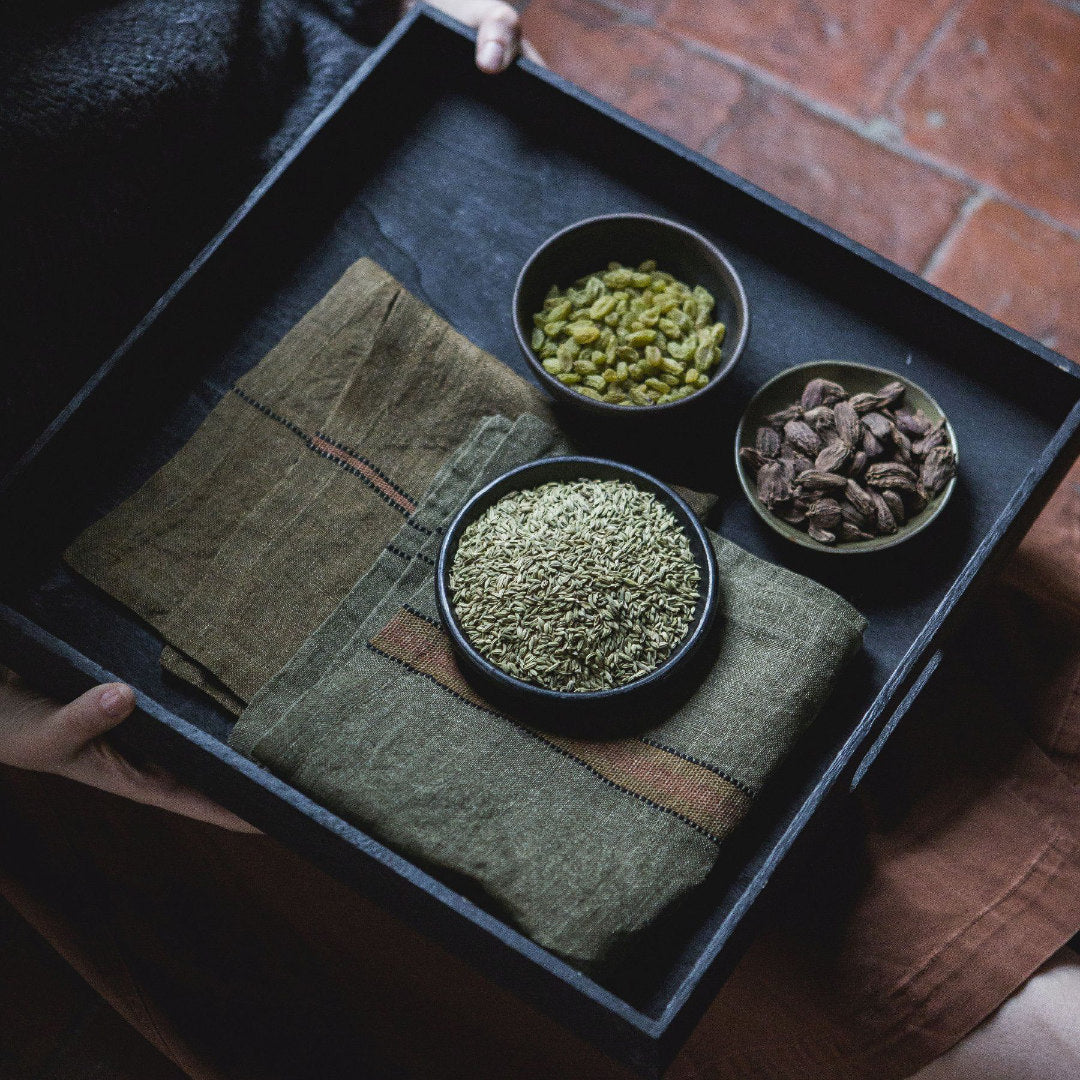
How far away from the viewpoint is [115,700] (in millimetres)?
1028

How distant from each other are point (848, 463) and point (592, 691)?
0.36 m

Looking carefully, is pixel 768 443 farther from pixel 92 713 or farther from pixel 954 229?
pixel 954 229

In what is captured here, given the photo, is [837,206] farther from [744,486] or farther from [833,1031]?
[833,1031]

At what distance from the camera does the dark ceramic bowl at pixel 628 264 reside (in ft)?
3.84

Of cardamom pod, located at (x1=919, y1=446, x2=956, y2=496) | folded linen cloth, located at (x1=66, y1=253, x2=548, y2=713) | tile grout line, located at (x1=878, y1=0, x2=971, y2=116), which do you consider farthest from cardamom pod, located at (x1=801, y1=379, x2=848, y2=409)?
tile grout line, located at (x1=878, y1=0, x2=971, y2=116)

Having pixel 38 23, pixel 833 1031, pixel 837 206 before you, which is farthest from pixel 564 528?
pixel 837 206

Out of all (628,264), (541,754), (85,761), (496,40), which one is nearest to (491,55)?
(496,40)

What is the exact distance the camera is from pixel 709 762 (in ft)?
3.42

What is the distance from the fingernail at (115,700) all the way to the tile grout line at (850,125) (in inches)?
50.6

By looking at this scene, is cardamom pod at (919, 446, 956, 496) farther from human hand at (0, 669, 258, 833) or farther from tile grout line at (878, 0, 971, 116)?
tile grout line at (878, 0, 971, 116)

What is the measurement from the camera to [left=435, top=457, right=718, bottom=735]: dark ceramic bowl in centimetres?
104

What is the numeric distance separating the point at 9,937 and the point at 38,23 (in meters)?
1.15

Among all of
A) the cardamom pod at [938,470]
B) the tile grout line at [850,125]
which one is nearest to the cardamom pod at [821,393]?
the cardamom pod at [938,470]

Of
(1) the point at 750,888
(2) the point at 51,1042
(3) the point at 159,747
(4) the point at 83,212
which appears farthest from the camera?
(2) the point at 51,1042
